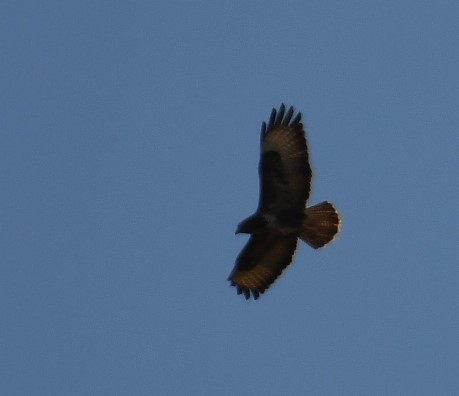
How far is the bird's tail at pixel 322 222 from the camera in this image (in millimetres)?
19781

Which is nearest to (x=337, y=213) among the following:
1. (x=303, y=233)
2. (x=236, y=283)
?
(x=303, y=233)

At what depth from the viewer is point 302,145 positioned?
19.9 metres

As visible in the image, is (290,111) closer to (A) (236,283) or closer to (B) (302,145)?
(B) (302,145)

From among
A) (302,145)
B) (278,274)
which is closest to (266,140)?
(302,145)

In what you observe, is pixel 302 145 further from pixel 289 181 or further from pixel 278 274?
pixel 278 274

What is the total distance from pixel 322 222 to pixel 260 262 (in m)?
1.43

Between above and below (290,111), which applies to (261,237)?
below

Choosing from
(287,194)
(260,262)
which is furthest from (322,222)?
(260,262)

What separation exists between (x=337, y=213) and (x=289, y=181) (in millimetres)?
754

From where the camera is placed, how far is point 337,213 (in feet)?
64.9

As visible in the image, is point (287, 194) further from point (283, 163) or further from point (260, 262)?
point (260, 262)

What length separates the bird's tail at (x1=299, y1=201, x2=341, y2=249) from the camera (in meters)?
19.8

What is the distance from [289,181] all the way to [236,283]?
198 centimetres

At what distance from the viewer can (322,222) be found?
19.8 meters
